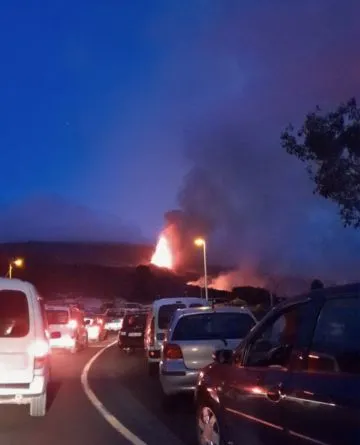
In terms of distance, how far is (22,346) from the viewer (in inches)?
408

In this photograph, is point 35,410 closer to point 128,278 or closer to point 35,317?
point 35,317

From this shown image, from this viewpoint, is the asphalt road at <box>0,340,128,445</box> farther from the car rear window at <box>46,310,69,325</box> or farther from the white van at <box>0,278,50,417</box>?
the car rear window at <box>46,310,69,325</box>

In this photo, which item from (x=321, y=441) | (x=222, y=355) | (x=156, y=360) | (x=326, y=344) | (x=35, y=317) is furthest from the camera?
(x=156, y=360)

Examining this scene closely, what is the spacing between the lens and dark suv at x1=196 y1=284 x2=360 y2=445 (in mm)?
4727

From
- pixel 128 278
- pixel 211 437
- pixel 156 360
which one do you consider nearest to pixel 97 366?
pixel 156 360

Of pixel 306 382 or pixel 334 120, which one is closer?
pixel 306 382

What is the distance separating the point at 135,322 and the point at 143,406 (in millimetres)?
16722

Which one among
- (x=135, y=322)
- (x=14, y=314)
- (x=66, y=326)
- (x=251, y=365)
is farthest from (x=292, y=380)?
(x=135, y=322)

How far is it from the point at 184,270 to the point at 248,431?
1717 inches

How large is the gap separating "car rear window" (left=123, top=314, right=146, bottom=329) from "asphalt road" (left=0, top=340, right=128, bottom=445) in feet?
45.2

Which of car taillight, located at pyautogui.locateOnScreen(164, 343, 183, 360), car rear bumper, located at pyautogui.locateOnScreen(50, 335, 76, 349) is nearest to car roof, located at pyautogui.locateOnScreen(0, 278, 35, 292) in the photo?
car taillight, located at pyautogui.locateOnScreen(164, 343, 183, 360)

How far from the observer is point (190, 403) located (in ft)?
40.2

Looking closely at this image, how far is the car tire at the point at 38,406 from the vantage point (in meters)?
11.0

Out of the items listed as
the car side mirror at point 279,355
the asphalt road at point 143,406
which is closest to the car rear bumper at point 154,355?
the asphalt road at point 143,406
